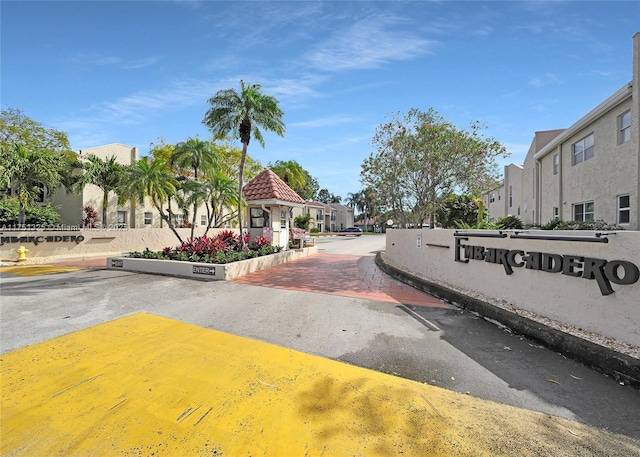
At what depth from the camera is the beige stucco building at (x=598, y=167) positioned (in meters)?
10.0

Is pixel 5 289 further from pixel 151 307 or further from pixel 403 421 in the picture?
pixel 403 421

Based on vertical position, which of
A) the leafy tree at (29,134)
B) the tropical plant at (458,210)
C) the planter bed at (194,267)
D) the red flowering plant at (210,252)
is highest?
the leafy tree at (29,134)

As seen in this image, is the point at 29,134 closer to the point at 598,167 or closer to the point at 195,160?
the point at 195,160

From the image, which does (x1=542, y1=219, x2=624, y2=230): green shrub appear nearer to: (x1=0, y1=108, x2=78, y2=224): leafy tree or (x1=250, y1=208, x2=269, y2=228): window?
(x1=250, y1=208, x2=269, y2=228): window

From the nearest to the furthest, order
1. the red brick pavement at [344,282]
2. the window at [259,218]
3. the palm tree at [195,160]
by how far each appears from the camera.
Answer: the red brick pavement at [344,282] → the palm tree at [195,160] → the window at [259,218]

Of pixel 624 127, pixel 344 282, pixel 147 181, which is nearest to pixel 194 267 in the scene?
pixel 147 181

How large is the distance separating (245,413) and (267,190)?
13.9 metres

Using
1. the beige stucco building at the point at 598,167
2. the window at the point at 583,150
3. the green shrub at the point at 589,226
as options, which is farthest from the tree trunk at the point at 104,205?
the window at the point at 583,150

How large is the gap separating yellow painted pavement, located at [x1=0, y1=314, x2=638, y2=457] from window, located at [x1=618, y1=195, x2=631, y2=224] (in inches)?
460

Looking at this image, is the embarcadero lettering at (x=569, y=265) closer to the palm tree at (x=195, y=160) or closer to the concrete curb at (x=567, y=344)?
the concrete curb at (x=567, y=344)

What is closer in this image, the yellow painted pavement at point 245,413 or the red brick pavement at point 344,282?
the yellow painted pavement at point 245,413

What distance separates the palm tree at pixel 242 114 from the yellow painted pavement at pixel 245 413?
31.1 ft

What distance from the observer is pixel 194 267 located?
412 inches

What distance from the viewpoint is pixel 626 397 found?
3.29 meters
